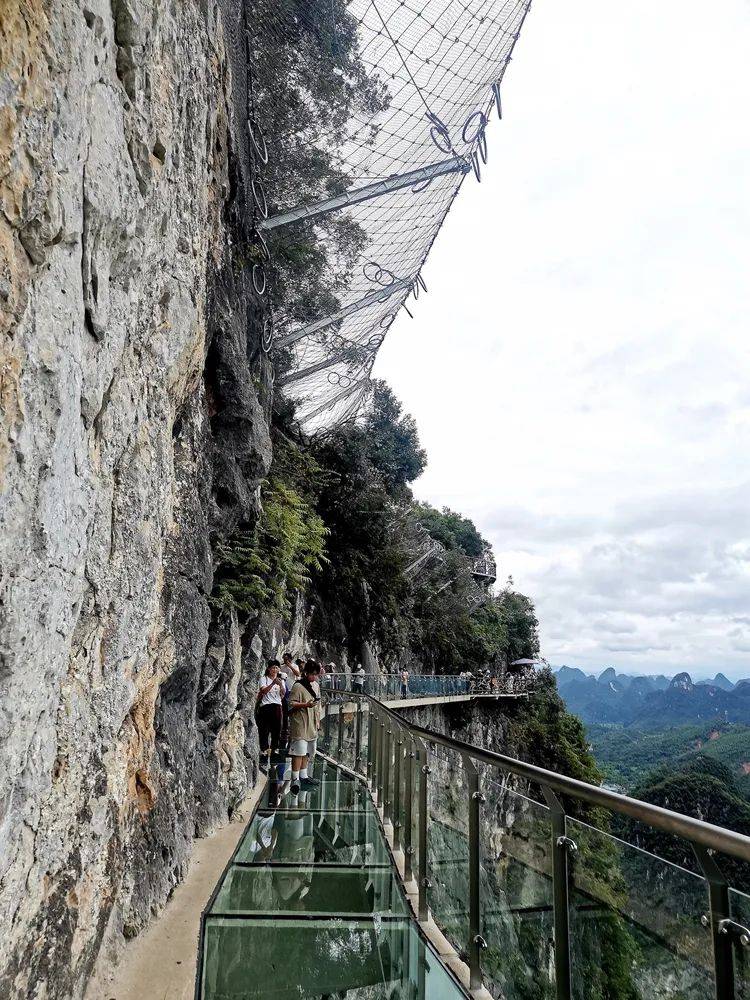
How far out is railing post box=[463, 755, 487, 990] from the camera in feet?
8.00

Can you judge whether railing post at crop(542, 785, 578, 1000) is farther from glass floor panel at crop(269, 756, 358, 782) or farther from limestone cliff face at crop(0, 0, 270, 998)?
glass floor panel at crop(269, 756, 358, 782)

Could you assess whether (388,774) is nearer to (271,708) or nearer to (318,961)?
(318,961)

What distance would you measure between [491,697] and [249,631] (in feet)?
75.1

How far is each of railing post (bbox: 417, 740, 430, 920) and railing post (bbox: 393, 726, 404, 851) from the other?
75 centimetres

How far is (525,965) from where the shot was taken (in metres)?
2.11

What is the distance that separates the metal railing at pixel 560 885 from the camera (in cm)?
129

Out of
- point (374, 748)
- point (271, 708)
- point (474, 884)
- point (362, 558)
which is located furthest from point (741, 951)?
point (362, 558)

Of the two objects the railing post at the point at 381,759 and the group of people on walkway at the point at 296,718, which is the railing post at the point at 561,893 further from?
the group of people on walkway at the point at 296,718

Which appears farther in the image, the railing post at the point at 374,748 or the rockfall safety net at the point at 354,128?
the rockfall safety net at the point at 354,128

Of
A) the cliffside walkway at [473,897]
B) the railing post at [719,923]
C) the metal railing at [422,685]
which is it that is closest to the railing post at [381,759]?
the cliffside walkway at [473,897]

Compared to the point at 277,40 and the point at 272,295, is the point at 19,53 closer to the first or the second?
the point at 277,40

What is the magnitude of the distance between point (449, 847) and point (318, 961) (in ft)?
2.54

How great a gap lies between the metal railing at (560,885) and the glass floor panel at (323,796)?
6.59 ft

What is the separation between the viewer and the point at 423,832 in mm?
3336
